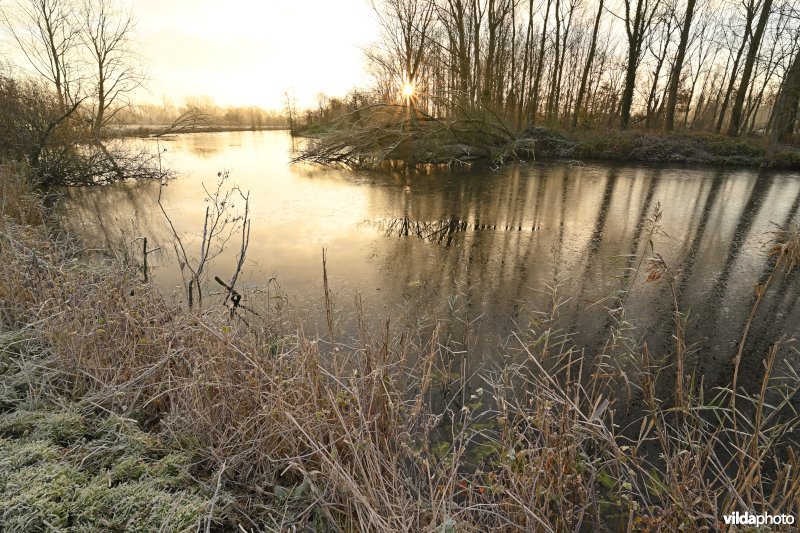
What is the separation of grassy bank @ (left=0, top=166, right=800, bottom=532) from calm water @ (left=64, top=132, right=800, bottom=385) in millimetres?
926

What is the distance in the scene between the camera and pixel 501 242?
21.6ft

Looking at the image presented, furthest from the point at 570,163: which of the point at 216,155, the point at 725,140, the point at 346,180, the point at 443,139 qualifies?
the point at 216,155

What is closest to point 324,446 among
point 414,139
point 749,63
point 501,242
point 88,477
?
point 88,477

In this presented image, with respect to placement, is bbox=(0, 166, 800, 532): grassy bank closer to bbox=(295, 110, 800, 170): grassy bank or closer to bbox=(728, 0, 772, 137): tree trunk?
bbox=(295, 110, 800, 170): grassy bank

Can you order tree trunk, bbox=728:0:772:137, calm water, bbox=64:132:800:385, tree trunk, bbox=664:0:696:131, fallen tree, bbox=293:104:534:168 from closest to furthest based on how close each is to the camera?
calm water, bbox=64:132:800:385 → fallen tree, bbox=293:104:534:168 → tree trunk, bbox=728:0:772:137 → tree trunk, bbox=664:0:696:131

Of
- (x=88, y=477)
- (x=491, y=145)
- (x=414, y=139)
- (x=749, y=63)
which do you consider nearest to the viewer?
(x=88, y=477)

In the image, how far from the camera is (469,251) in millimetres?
6180

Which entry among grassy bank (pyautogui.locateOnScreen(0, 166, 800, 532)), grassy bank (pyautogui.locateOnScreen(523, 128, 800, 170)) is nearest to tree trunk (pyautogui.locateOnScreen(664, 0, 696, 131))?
grassy bank (pyautogui.locateOnScreen(523, 128, 800, 170))

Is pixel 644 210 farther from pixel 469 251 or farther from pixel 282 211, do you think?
pixel 282 211

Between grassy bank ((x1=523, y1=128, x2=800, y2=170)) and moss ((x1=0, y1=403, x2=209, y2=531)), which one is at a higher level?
grassy bank ((x1=523, y1=128, x2=800, y2=170))

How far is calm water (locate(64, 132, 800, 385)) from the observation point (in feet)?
13.7

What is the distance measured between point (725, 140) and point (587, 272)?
56.9 ft

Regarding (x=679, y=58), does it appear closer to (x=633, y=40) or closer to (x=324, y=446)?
(x=633, y=40)

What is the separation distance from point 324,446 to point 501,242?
17.6 feet
